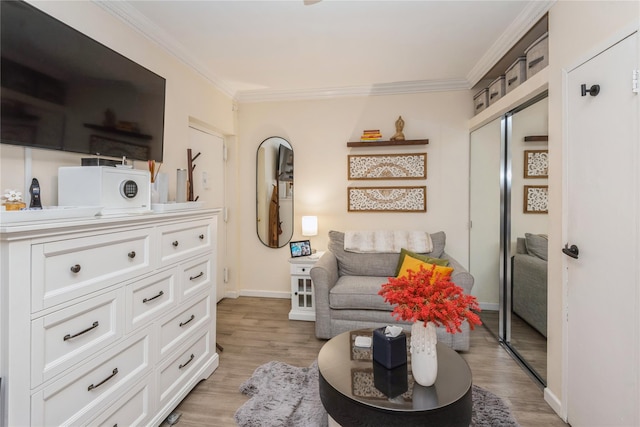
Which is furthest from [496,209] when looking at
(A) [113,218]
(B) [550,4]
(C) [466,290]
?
(A) [113,218]

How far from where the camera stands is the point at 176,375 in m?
1.95

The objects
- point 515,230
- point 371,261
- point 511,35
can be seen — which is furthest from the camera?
point 371,261

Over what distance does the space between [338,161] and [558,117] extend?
2322 millimetres

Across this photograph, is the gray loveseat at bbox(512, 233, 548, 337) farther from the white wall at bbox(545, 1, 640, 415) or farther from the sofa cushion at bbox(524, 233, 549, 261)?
the white wall at bbox(545, 1, 640, 415)

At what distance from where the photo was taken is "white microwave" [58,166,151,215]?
5.04 ft

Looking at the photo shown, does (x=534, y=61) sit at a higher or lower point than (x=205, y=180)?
higher

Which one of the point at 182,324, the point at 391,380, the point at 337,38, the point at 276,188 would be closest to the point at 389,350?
the point at 391,380

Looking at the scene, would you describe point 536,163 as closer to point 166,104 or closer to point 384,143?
point 384,143

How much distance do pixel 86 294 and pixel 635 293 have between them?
2.34m

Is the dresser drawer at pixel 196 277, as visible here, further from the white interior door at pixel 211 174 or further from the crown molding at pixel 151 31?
the crown molding at pixel 151 31

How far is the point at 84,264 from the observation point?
132 centimetres

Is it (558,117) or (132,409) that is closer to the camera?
(132,409)

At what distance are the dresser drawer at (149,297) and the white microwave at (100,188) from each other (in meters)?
0.39

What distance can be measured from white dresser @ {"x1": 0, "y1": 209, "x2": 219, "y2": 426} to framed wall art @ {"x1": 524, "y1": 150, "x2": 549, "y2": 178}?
2.42m
